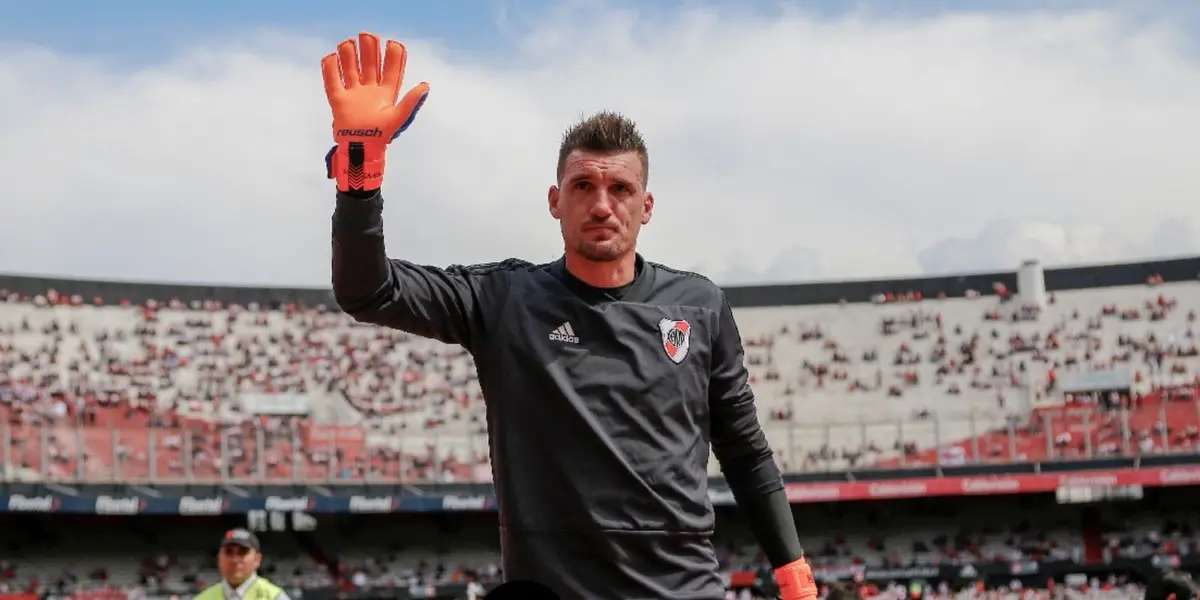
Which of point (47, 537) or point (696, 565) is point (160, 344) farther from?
point (696, 565)

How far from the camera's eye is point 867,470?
42719 millimetres

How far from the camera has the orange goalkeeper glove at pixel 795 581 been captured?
13.7 feet

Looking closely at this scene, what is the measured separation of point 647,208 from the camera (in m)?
4.06

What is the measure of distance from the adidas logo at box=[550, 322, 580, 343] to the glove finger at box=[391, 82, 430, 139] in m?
0.70

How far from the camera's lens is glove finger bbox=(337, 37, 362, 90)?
3537mm

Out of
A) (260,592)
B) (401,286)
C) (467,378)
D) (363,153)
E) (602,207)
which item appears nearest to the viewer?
(363,153)

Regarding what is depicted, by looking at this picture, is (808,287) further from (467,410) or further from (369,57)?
(369,57)

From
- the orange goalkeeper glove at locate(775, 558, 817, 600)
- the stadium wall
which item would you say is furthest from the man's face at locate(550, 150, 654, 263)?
the stadium wall

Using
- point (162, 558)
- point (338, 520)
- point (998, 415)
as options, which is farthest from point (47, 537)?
point (998, 415)

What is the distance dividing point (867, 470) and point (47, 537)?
23.4 m

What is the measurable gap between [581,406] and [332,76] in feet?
3.47

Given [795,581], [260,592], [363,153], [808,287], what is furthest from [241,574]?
[808,287]

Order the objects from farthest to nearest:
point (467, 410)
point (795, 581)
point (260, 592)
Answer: point (467, 410) < point (260, 592) < point (795, 581)

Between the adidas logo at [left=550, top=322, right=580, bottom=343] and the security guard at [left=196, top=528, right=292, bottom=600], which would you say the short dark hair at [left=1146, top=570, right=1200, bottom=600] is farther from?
the security guard at [left=196, top=528, right=292, bottom=600]
